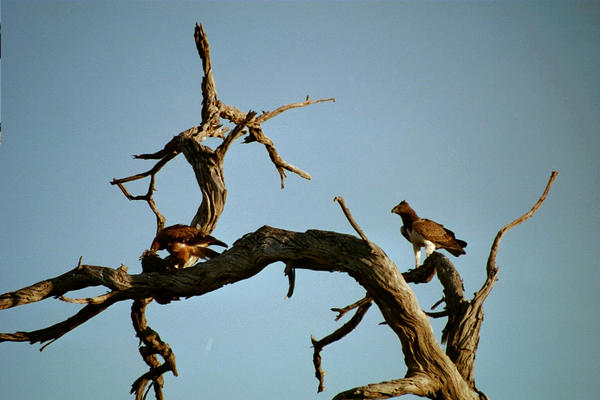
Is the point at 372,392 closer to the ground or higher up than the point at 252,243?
closer to the ground

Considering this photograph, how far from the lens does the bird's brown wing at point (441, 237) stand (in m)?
7.48

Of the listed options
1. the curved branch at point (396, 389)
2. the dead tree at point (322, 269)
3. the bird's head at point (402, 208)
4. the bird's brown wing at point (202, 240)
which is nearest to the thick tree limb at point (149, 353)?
the dead tree at point (322, 269)

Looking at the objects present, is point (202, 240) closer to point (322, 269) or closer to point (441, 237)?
point (322, 269)

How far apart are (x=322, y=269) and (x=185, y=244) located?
6.01 ft

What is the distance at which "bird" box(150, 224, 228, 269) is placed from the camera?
6543 mm

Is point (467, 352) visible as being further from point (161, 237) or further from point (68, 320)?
point (68, 320)

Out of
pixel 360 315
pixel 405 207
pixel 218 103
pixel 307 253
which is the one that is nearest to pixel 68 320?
pixel 307 253

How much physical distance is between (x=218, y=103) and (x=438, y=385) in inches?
206

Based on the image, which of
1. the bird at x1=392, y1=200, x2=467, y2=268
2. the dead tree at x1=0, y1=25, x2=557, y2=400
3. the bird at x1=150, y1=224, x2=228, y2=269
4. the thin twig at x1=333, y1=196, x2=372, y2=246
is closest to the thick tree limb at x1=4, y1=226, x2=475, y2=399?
the dead tree at x1=0, y1=25, x2=557, y2=400

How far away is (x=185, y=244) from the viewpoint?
6.58 meters

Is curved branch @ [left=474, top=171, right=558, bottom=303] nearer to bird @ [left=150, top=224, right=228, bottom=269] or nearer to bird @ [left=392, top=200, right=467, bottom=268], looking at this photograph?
bird @ [left=392, top=200, right=467, bottom=268]

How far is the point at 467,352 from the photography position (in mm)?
5469

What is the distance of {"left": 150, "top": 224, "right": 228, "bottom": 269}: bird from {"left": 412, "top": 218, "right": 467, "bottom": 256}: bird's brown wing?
2.78 m

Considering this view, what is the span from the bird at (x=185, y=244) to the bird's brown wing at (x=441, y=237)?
278 centimetres
